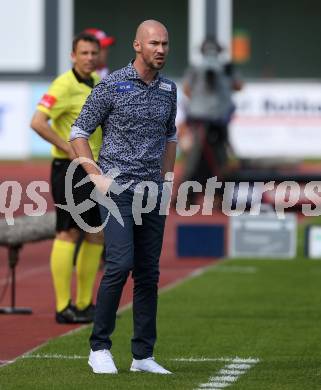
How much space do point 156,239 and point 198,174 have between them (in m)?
14.0

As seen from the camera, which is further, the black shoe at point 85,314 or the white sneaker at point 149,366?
the black shoe at point 85,314

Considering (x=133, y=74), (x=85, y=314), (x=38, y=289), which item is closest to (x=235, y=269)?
(x=38, y=289)

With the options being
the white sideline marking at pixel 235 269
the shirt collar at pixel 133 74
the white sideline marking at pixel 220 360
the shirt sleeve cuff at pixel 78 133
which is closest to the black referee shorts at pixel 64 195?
the white sideline marking at pixel 220 360

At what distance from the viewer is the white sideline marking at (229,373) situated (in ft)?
25.4

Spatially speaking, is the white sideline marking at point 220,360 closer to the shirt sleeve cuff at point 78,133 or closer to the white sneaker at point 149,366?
the white sneaker at point 149,366

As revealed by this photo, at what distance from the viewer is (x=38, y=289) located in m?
13.0

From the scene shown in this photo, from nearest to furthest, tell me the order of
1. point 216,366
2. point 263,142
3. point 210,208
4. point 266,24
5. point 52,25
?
point 216,366 < point 210,208 < point 263,142 < point 52,25 < point 266,24

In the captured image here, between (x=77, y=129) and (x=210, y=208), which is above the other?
(x=77, y=129)

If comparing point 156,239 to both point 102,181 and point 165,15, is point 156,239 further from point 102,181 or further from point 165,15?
point 165,15

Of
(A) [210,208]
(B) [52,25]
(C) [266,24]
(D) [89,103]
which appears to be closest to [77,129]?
(D) [89,103]

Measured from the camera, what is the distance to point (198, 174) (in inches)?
872

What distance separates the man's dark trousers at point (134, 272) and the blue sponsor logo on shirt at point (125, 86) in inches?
22.2

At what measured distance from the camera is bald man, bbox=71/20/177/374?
800 centimetres

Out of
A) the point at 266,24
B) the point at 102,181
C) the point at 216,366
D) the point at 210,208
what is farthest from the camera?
the point at 266,24
